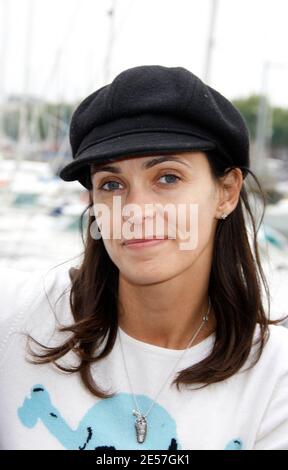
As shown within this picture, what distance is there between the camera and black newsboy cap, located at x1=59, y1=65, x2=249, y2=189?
1.27 meters

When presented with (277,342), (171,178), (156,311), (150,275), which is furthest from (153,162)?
(277,342)

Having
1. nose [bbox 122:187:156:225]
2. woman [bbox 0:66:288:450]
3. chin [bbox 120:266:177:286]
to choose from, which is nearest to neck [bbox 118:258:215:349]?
woman [bbox 0:66:288:450]

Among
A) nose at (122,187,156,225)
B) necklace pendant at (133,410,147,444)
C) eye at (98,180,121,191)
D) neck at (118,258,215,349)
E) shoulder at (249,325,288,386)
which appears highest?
eye at (98,180,121,191)

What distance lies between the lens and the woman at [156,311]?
1.32 m

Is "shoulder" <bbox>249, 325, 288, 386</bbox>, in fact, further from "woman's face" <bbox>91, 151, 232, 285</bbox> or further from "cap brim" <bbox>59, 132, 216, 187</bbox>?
"cap brim" <bbox>59, 132, 216, 187</bbox>

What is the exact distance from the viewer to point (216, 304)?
1.61 metres

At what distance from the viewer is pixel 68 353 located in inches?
59.6

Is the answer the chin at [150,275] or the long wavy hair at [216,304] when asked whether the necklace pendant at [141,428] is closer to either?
the long wavy hair at [216,304]

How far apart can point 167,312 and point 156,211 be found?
34 centimetres

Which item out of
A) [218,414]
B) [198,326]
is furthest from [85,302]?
[218,414]

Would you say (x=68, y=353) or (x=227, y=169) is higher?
(x=227, y=169)

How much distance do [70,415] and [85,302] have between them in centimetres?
33

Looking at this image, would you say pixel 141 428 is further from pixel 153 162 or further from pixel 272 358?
pixel 153 162
